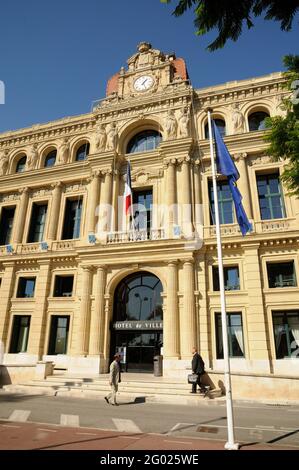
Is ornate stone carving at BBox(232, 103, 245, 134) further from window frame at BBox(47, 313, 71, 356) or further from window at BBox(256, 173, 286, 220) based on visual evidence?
window frame at BBox(47, 313, 71, 356)

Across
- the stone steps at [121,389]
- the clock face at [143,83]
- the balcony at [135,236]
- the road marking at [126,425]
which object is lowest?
the road marking at [126,425]

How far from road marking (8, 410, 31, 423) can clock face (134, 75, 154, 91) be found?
24467 millimetres

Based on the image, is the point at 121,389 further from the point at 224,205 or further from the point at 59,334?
the point at 224,205

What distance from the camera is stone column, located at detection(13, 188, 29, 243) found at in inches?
1013

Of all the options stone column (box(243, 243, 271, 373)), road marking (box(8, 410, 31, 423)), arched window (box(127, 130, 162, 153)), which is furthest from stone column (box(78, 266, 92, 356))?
arched window (box(127, 130, 162, 153))

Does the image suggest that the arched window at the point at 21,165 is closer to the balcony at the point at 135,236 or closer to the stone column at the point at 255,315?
the balcony at the point at 135,236

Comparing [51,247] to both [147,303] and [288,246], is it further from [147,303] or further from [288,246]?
[288,246]

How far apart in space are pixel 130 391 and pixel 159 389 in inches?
55.0

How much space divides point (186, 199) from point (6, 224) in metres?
16.3

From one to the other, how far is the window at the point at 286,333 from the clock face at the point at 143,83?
2040cm

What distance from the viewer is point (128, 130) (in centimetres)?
2602

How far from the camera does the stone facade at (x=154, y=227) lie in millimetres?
18766

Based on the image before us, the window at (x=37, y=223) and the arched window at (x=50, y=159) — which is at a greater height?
the arched window at (x=50, y=159)

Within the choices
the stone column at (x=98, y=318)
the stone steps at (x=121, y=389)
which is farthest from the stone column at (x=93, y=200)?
the stone steps at (x=121, y=389)
